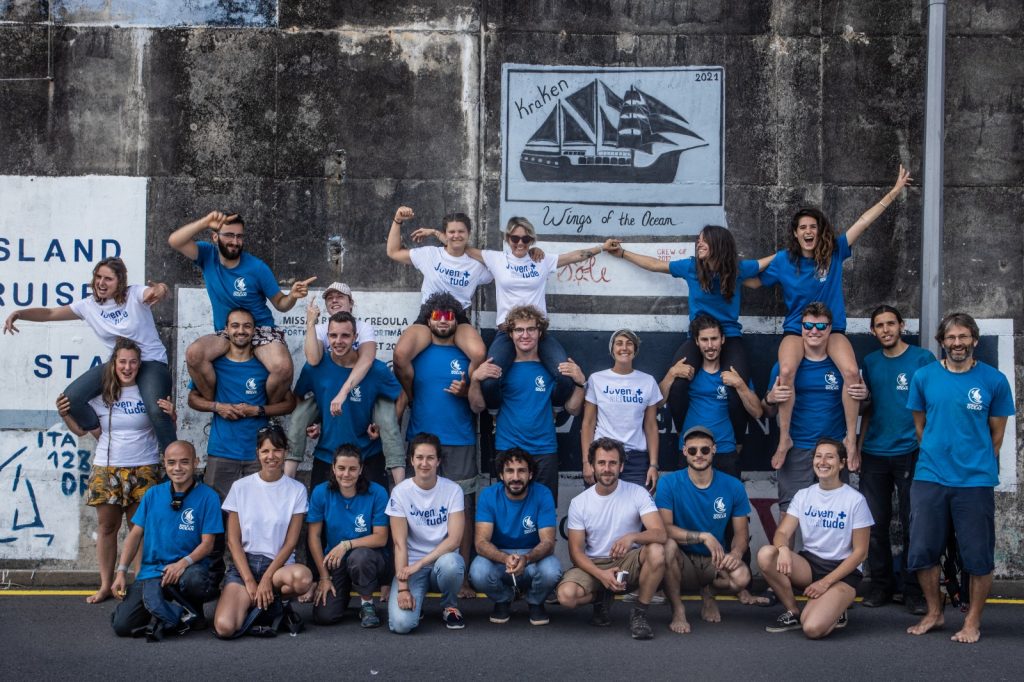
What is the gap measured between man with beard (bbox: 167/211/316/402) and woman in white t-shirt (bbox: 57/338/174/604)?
0.45m

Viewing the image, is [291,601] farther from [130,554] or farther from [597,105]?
[597,105]

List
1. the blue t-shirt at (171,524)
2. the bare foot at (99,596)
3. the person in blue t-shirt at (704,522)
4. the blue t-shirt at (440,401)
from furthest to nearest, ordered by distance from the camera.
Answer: the blue t-shirt at (440,401), the bare foot at (99,596), the person in blue t-shirt at (704,522), the blue t-shirt at (171,524)

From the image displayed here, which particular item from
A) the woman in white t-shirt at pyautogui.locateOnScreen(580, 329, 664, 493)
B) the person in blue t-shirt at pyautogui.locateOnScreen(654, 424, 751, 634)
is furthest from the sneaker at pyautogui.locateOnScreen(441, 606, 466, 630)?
the woman in white t-shirt at pyautogui.locateOnScreen(580, 329, 664, 493)

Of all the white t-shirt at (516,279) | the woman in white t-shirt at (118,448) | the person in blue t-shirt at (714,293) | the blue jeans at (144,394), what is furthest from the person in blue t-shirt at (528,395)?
the woman in white t-shirt at (118,448)

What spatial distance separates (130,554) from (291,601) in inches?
50.4

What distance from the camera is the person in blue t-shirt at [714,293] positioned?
27.7 ft

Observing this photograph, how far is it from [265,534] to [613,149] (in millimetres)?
4239

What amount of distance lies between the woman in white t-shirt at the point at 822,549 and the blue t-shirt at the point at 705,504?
0.37 metres

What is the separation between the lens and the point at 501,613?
745 centimetres

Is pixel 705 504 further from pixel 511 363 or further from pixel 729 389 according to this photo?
pixel 511 363

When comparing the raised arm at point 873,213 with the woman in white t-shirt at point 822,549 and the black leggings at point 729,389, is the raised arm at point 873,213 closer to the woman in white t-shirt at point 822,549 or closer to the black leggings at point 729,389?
the black leggings at point 729,389

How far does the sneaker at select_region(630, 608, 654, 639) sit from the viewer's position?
7.02 metres

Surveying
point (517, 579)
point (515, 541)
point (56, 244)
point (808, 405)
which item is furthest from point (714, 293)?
point (56, 244)

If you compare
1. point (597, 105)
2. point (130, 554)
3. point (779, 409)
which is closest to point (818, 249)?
point (779, 409)
